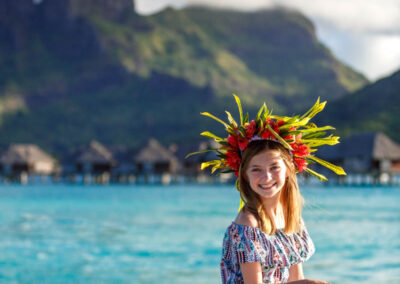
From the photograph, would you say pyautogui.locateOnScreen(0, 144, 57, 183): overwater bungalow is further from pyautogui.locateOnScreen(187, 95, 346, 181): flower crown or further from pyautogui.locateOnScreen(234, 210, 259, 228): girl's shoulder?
pyautogui.locateOnScreen(234, 210, 259, 228): girl's shoulder

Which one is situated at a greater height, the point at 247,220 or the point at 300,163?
the point at 300,163

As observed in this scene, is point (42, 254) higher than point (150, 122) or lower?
lower

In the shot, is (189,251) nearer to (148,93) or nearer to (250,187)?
(250,187)

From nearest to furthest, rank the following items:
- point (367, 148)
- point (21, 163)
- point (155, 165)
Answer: point (367, 148) < point (155, 165) < point (21, 163)

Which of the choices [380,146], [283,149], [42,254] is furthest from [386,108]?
[283,149]

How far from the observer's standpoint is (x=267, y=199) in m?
3.34

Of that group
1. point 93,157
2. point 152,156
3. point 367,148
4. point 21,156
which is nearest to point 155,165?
point 152,156

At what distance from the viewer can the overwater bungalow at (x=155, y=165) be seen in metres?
83.6

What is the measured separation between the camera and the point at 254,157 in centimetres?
328

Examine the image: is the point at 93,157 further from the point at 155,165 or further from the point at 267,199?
the point at 267,199

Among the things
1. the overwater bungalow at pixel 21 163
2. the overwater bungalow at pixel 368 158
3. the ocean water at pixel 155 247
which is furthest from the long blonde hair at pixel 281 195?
the overwater bungalow at pixel 21 163

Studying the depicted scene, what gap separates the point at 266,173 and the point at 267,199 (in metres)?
0.17

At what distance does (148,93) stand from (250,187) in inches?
7496

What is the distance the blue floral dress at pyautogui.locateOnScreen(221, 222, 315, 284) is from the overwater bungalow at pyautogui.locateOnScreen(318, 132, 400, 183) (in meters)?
64.6
